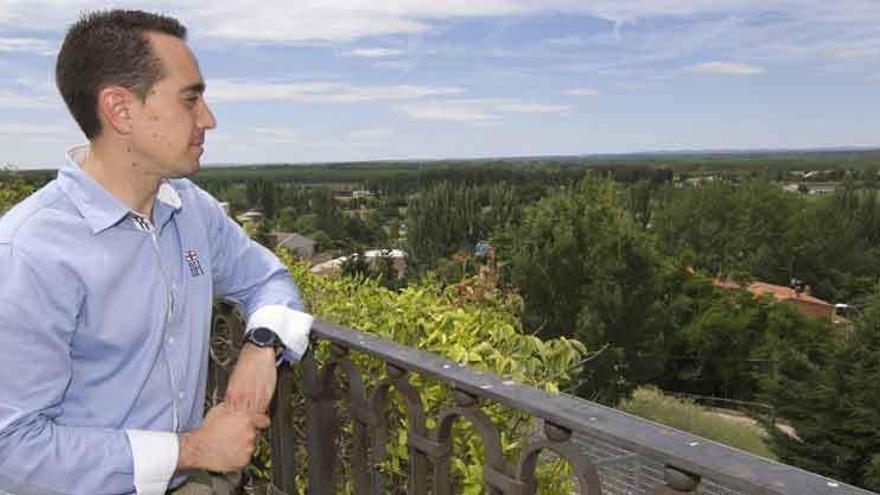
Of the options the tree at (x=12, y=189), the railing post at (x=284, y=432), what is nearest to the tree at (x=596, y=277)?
the tree at (x=12, y=189)

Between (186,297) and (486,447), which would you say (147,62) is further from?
(486,447)

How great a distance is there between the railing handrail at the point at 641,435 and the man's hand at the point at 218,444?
0.47 meters

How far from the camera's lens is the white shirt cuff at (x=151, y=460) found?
1328 mm

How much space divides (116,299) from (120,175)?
24 cm

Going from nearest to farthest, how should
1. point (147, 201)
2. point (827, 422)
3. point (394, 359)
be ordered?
point (147, 201) < point (394, 359) < point (827, 422)

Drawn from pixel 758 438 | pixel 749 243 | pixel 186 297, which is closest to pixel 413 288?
pixel 186 297

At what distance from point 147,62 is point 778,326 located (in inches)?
1848

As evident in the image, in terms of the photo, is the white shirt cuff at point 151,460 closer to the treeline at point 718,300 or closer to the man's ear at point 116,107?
the man's ear at point 116,107

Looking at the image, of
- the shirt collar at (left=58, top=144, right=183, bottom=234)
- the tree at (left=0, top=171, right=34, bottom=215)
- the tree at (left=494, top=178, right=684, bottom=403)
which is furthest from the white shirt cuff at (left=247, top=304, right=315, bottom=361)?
the tree at (left=494, top=178, right=684, bottom=403)

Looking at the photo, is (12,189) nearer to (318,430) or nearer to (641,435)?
(318,430)

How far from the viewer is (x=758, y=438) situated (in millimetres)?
31188

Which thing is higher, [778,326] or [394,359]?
[394,359]

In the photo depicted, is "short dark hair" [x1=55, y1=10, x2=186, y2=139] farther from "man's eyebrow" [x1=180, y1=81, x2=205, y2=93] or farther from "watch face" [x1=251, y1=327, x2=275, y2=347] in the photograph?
"watch face" [x1=251, y1=327, x2=275, y2=347]

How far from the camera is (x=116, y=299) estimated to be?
1.38m
